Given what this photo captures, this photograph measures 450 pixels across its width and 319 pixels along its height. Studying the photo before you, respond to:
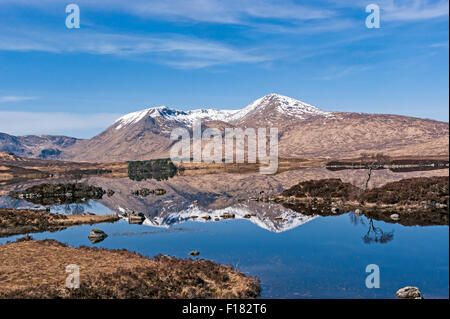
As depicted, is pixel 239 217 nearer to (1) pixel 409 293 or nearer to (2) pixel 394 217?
(2) pixel 394 217

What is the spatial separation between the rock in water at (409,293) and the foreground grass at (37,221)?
41.8 metres

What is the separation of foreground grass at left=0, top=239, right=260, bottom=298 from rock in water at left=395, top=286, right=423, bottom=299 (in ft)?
28.3

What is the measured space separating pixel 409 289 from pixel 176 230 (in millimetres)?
29493

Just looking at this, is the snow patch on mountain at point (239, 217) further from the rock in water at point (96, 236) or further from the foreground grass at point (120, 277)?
the foreground grass at point (120, 277)

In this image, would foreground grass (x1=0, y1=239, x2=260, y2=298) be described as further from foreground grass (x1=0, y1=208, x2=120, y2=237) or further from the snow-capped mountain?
the snow-capped mountain

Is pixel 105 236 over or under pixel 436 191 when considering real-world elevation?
under

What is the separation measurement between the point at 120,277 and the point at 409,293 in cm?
1842

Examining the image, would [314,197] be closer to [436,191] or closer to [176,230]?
[436,191]

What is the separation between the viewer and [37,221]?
5091cm

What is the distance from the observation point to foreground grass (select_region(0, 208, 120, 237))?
1832 inches

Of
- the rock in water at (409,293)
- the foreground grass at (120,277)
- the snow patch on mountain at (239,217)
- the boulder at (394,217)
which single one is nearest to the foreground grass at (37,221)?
the snow patch on mountain at (239,217)
